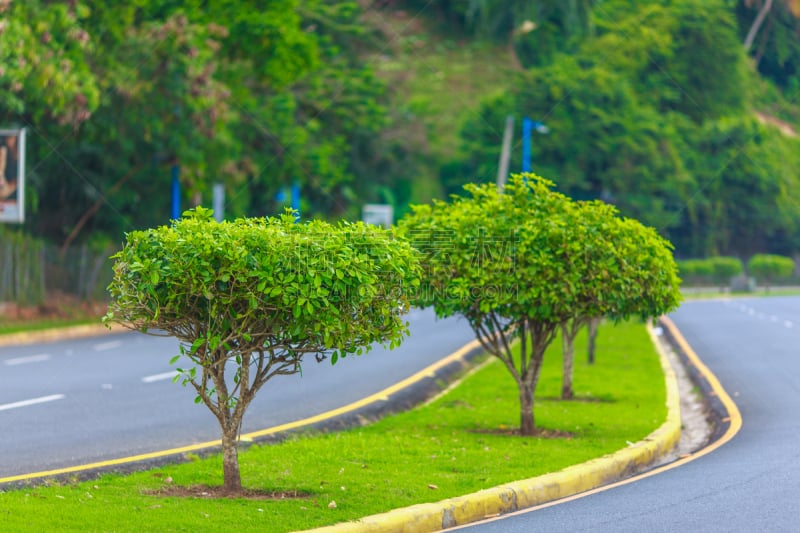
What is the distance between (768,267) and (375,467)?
201 feet

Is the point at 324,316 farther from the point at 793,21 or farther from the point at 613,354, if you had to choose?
the point at 793,21

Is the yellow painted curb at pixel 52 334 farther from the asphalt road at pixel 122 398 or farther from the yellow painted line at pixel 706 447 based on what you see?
the yellow painted line at pixel 706 447

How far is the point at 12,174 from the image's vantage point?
25.1 metres

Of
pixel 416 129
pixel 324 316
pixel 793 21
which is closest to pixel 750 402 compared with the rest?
pixel 324 316

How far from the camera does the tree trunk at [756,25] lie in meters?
34.3

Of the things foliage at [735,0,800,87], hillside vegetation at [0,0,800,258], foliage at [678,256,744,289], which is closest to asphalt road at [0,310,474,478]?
hillside vegetation at [0,0,800,258]

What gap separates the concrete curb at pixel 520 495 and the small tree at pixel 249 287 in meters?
1.18

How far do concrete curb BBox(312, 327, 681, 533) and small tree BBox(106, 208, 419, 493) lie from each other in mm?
1176

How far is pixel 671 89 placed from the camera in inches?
2534

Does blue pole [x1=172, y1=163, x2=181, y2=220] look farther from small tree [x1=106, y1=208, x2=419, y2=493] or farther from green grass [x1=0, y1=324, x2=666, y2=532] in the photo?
small tree [x1=106, y1=208, x2=419, y2=493]

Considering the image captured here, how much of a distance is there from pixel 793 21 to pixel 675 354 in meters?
14.8

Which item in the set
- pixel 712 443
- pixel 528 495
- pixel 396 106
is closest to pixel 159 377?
pixel 712 443

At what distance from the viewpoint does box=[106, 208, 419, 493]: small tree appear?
766cm

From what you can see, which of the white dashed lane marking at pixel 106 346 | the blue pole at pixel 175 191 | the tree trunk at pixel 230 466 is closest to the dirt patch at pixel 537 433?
the tree trunk at pixel 230 466
